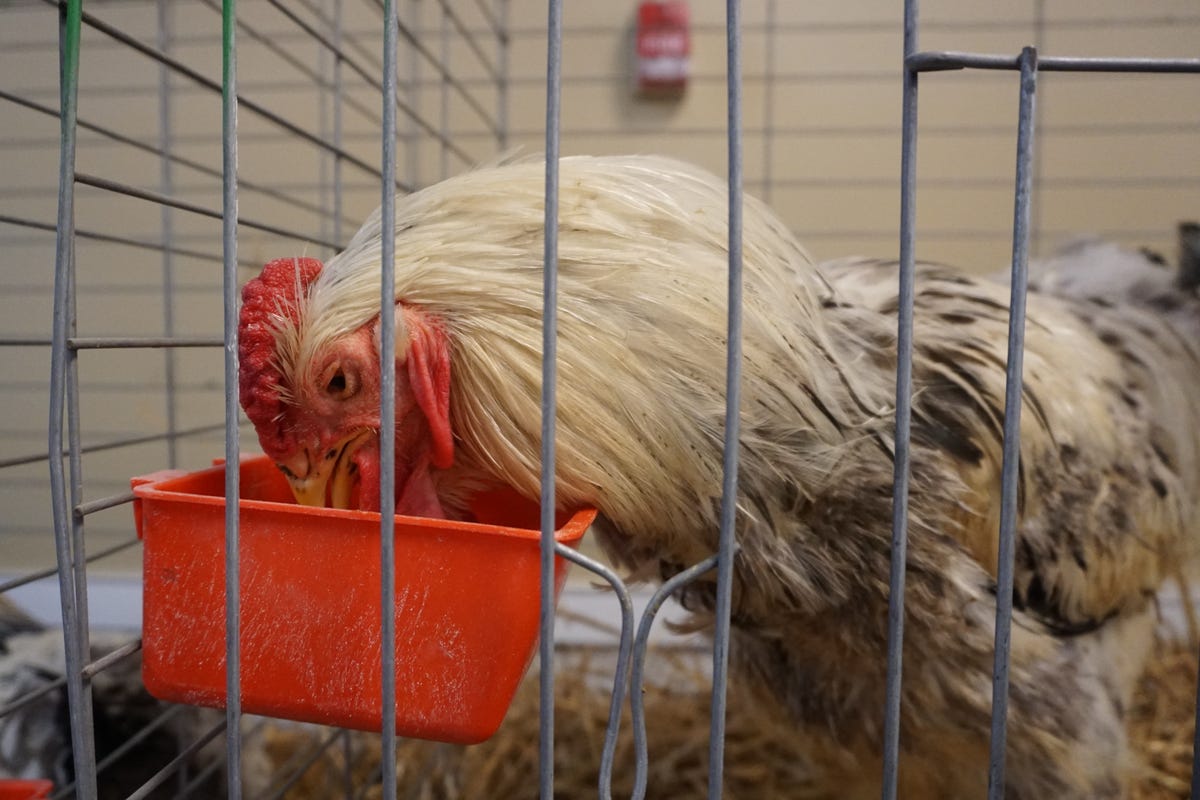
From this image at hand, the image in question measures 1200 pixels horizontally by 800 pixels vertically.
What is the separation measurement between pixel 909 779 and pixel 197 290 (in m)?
2.05

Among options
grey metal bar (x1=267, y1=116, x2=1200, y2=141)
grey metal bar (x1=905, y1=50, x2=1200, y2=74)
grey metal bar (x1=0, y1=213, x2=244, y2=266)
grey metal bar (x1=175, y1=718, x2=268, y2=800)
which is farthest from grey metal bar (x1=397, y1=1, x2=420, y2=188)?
grey metal bar (x1=905, y1=50, x2=1200, y2=74)

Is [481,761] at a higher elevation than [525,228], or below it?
below

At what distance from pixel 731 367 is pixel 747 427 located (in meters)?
0.19

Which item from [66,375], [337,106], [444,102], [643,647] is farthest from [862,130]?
[66,375]

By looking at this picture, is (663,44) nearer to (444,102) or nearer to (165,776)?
(444,102)

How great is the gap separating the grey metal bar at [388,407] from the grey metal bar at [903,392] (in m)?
0.39

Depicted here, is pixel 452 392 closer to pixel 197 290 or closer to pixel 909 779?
pixel 909 779

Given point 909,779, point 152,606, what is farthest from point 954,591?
point 152,606

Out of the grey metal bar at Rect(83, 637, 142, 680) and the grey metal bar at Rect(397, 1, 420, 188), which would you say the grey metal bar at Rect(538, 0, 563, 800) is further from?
the grey metal bar at Rect(397, 1, 420, 188)

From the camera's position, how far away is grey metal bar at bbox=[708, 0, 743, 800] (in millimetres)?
568

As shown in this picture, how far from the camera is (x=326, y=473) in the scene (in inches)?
31.1

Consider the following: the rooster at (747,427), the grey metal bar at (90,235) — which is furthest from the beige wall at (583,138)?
the rooster at (747,427)

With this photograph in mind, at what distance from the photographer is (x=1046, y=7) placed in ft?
6.09

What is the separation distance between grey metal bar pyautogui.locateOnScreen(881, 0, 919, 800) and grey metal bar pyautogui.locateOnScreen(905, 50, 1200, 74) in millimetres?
21
